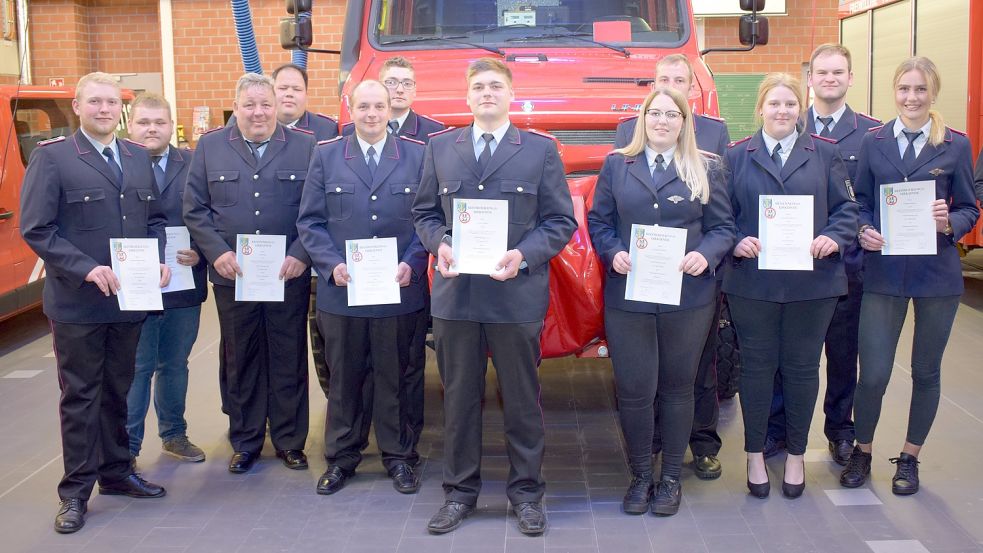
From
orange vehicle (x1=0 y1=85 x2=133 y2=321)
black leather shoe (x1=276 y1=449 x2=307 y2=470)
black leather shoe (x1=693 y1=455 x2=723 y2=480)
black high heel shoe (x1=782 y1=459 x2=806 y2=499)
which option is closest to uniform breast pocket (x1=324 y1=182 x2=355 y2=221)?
black leather shoe (x1=276 y1=449 x2=307 y2=470)

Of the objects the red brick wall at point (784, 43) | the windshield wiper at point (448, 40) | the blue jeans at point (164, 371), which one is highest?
the red brick wall at point (784, 43)

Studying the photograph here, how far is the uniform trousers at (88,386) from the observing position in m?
4.55

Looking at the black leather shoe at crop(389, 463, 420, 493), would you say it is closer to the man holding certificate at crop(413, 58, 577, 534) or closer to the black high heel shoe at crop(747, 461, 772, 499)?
the man holding certificate at crop(413, 58, 577, 534)

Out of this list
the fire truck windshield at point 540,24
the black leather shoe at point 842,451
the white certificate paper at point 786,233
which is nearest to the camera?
the white certificate paper at point 786,233

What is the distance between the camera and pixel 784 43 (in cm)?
1434

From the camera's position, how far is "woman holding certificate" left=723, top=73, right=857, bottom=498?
447 cm

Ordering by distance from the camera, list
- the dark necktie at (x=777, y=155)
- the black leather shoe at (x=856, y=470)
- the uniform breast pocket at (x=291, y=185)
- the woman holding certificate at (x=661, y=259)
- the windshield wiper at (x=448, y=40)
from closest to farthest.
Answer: the woman holding certificate at (x=661, y=259)
the dark necktie at (x=777, y=155)
the black leather shoe at (x=856, y=470)
the uniform breast pocket at (x=291, y=185)
the windshield wiper at (x=448, y=40)

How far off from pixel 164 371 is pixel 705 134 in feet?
9.66

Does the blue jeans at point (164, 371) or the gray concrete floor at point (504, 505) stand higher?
the blue jeans at point (164, 371)

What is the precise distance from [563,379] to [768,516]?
281 cm

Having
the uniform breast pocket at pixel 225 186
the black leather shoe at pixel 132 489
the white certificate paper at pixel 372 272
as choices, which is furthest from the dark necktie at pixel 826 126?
the black leather shoe at pixel 132 489

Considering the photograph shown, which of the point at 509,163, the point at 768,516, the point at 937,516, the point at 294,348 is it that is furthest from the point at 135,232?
the point at 937,516

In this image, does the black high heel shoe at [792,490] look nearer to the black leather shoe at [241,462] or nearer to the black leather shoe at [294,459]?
the black leather shoe at [294,459]

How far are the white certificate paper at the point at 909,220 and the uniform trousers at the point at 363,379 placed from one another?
2.18 metres
